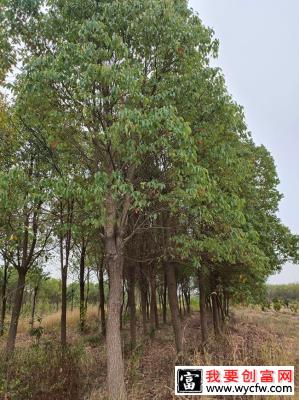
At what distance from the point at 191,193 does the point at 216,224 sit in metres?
1.99

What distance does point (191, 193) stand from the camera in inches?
261

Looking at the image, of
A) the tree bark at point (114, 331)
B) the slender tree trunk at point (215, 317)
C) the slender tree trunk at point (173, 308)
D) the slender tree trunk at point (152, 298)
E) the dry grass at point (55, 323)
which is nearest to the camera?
the tree bark at point (114, 331)

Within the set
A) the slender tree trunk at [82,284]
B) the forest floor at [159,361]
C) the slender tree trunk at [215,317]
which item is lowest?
the forest floor at [159,361]

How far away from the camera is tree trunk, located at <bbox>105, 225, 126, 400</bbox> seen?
712 centimetres

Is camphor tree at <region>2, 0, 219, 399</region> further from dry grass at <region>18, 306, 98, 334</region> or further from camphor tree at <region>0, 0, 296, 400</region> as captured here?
dry grass at <region>18, 306, 98, 334</region>

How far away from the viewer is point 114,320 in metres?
7.50

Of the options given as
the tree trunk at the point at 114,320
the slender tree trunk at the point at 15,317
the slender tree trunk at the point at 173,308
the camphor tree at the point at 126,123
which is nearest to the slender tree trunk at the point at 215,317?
the slender tree trunk at the point at 173,308

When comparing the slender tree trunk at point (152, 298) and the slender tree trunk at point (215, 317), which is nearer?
the slender tree trunk at point (152, 298)

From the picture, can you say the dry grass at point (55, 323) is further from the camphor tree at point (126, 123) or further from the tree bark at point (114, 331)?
the tree bark at point (114, 331)

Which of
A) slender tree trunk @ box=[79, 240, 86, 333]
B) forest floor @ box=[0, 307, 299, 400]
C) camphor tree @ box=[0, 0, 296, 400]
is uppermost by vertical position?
camphor tree @ box=[0, 0, 296, 400]

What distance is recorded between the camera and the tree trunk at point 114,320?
23.4 feet

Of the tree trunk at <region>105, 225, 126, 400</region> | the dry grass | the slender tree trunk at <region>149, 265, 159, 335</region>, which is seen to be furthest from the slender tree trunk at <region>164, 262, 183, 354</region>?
the dry grass

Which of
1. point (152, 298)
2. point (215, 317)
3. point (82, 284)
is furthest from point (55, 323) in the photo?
point (215, 317)

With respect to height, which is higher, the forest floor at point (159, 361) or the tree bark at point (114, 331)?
the tree bark at point (114, 331)
